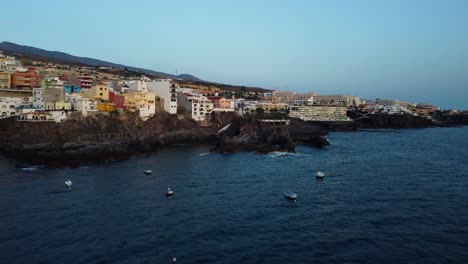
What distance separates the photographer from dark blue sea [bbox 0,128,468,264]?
16.0 meters

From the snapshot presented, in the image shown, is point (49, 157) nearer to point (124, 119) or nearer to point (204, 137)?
→ point (124, 119)

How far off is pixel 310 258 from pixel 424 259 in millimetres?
4654

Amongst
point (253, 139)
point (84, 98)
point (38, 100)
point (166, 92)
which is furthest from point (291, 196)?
point (166, 92)

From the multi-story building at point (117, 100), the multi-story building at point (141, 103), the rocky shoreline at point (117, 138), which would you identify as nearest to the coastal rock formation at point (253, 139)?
the rocky shoreline at point (117, 138)

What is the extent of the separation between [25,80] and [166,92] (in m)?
21.7

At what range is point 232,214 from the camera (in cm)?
2095

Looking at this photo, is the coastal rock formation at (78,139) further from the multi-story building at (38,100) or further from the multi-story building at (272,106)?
the multi-story building at (272,106)

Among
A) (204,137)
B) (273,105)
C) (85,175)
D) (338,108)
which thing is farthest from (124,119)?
(338,108)

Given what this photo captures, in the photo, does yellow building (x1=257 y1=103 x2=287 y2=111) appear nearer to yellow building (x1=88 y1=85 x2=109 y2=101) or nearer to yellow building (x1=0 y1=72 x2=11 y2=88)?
yellow building (x1=88 y1=85 x2=109 y2=101)

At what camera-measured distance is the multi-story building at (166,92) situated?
57959 millimetres

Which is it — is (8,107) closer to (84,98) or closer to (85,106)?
(84,98)

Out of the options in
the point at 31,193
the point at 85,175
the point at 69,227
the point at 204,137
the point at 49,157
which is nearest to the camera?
the point at 69,227

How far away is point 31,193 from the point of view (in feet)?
79.0

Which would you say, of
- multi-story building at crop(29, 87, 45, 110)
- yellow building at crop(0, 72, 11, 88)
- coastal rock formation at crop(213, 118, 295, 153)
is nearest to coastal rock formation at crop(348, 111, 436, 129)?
coastal rock formation at crop(213, 118, 295, 153)
